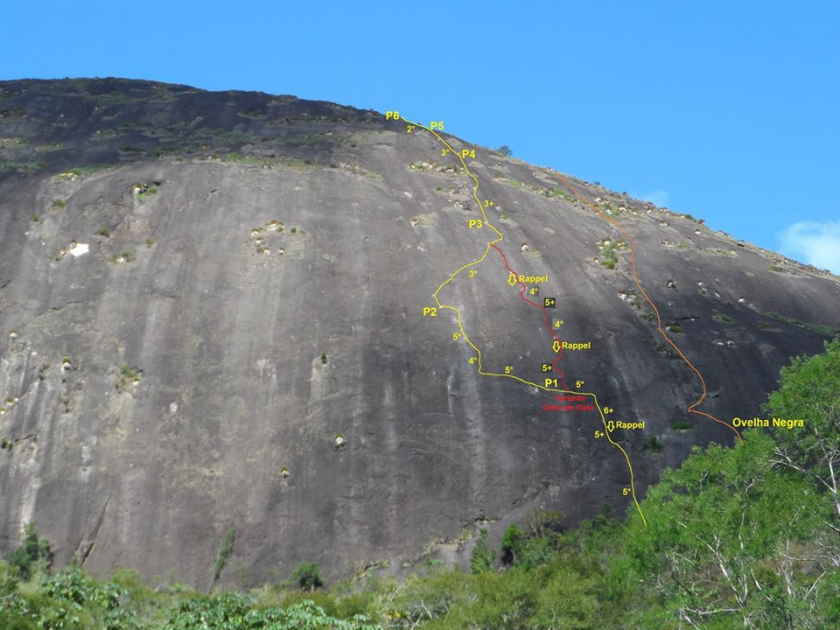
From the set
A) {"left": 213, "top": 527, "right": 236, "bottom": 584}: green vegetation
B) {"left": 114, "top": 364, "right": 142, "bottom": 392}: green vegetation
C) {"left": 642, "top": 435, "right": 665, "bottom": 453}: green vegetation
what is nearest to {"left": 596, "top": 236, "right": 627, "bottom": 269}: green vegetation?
{"left": 642, "top": 435, "right": 665, "bottom": 453}: green vegetation

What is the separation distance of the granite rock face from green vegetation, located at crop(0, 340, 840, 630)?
3.97ft

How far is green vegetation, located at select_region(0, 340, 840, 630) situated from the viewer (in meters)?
21.4

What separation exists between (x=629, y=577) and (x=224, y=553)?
39.4 feet

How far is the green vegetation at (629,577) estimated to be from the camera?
21438mm

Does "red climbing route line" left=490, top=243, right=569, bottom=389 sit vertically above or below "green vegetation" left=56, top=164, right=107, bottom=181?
below

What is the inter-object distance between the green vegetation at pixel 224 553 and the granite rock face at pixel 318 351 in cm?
22

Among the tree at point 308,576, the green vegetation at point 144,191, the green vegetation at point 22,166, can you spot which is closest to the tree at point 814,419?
the tree at point 308,576

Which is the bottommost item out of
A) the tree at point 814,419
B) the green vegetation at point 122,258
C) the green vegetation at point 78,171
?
the tree at point 814,419

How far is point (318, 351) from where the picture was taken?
35.2m

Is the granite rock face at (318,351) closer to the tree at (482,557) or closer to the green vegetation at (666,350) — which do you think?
the green vegetation at (666,350)

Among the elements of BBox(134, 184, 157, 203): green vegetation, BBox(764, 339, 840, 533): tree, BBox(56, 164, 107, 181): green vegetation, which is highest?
BBox(56, 164, 107, 181): green vegetation

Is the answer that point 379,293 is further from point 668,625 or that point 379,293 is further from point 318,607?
point 668,625

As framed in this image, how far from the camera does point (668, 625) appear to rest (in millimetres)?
22984

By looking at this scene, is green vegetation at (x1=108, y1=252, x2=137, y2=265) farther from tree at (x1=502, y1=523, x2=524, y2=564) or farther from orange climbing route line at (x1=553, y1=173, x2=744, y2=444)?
orange climbing route line at (x1=553, y1=173, x2=744, y2=444)
